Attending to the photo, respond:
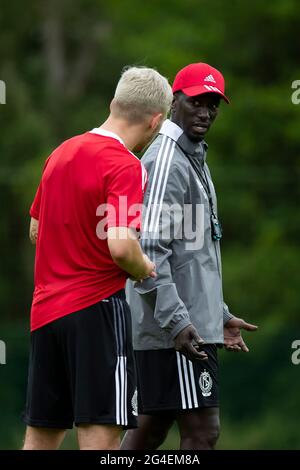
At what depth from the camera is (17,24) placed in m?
24.4

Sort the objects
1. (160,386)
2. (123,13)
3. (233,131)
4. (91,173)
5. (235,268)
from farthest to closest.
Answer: (123,13) < (233,131) < (235,268) < (160,386) < (91,173)

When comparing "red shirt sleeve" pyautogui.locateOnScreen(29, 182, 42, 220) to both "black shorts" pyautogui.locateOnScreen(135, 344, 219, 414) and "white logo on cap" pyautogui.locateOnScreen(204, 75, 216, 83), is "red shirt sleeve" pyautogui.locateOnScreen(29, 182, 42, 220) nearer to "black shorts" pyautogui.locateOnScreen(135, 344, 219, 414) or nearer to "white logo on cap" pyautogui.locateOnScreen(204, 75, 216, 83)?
"black shorts" pyautogui.locateOnScreen(135, 344, 219, 414)

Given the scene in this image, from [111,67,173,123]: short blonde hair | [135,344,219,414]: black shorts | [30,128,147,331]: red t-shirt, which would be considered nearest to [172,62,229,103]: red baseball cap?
[111,67,173,123]: short blonde hair

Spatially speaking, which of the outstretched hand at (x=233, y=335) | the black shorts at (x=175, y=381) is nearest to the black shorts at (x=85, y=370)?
the black shorts at (x=175, y=381)

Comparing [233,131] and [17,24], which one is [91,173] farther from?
[17,24]

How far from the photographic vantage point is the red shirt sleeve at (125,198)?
17.2 ft

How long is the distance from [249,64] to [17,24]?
5639 millimetres

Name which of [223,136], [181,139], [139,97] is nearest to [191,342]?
[181,139]

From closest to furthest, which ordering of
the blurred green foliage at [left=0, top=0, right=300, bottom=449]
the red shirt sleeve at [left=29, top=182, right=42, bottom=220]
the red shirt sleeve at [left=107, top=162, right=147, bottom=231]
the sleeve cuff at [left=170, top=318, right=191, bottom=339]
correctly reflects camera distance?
the red shirt sleeve at [left=107, top=162, right=147, bottom=231]
the red shirt sleeve at [left=29, top=182, right=42, bottom=220]
the sleeve cuff at [left=170, top=318, right=191, bottom=339]
the blurred green foliage at [left=0, top=0, right=300, bottom=449]

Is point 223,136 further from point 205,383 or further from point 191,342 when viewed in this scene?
point 191,342

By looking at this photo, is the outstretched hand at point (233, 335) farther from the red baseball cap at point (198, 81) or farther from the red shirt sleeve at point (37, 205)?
the red shirt sleeve at point (37, 205)

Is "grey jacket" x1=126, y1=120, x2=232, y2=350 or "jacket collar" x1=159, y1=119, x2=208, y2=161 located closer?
"grey jacket" x1=126, y1=120, x2=232, y2=350

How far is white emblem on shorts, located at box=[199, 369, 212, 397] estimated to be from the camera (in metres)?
6.05
